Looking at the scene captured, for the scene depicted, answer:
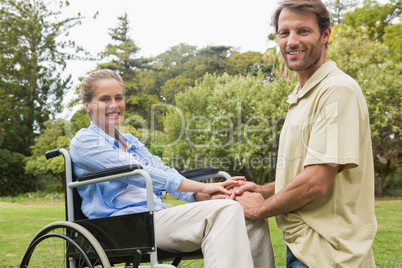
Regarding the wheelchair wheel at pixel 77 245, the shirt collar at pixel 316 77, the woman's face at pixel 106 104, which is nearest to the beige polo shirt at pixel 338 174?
the shirt collar at pixel 316 77

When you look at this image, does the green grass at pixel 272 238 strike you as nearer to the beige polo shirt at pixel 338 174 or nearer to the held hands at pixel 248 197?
the held hands at pixel 248 197

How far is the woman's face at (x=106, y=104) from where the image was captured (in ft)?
7.36

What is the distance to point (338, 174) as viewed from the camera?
156 centimetres

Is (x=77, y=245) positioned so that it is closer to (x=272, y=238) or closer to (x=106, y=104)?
(x=106, y=104)

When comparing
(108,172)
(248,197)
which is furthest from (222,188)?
(108,172)

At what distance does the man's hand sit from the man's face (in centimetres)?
56

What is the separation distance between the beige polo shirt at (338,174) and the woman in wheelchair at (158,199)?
226 millimetres

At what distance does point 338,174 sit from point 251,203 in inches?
16.4

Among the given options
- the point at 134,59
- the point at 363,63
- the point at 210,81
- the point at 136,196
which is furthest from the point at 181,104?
the point at 136,196

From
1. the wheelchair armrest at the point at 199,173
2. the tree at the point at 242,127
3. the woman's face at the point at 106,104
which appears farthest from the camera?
the tree at the point at 242,127

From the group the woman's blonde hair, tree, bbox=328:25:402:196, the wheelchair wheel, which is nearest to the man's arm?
the wheelchair wheel

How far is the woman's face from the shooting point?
2.24 meters

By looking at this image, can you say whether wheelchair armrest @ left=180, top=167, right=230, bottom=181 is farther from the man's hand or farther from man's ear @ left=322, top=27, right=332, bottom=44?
man's ear @ left=322, top=27, right=332, bottom=44

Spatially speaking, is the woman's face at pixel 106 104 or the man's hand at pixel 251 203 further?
the woman's face at pixel 106 104
